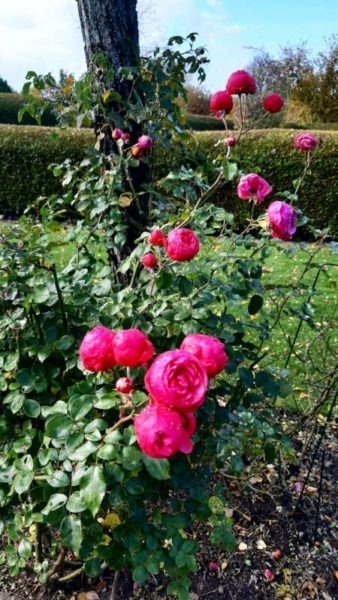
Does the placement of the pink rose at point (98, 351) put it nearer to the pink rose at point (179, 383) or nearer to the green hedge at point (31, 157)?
the pink rose at point (179, 383)

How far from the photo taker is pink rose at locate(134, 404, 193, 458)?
0.69 metres

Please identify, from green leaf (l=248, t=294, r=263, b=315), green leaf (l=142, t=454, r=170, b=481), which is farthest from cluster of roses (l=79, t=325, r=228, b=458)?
green leaf (l=248, t=294, r=263, b=315)

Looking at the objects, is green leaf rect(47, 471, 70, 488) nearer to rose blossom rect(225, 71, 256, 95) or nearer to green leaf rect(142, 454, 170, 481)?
green leaf rect(142, 454, 170, 481)

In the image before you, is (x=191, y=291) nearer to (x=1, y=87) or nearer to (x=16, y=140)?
(x=16, y=140)

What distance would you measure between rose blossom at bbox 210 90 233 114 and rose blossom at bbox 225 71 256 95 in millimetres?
39

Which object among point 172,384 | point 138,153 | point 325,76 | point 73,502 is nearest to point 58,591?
point 73,502

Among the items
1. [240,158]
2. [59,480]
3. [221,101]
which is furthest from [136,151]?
[240,158]

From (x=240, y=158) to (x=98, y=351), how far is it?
6211 mm

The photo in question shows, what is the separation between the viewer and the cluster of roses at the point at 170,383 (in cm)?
67

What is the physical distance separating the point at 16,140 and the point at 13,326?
24.1 ft

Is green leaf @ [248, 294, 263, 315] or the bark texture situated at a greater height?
the bark texture

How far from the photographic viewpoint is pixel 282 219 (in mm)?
1044

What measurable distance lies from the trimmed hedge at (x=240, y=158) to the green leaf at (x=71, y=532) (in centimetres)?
524

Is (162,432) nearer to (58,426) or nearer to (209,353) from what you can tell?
(209,353)
